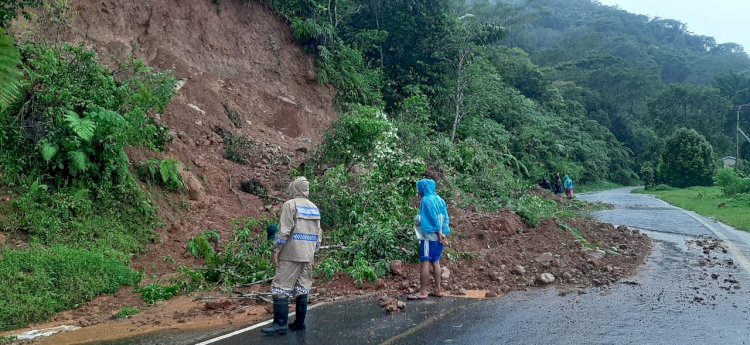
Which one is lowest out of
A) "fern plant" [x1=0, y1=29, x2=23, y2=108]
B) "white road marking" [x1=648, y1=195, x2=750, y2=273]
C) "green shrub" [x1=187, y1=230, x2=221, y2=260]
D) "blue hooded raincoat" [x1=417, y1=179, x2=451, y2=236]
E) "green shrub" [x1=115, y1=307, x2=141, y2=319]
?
"green shrub" [x1=115, y1=307, x2=141, y2=319]

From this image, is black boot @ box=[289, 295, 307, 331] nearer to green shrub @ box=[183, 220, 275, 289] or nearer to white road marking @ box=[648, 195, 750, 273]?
green shrub @ box=[183, 220, 275, 289]

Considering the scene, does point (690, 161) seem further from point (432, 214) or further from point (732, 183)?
point (432, 214)

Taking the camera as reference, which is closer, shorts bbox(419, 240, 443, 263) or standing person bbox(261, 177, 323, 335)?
standing person bbox(261, 177, 323, 335)

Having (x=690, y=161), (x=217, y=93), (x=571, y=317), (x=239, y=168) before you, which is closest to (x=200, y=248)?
(x=239, y=168)

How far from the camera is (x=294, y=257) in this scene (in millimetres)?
5812

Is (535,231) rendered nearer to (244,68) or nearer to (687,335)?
(687,335)

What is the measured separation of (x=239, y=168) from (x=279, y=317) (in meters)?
9.18

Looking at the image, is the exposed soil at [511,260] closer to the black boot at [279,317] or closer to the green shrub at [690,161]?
the black boot at [279,317]

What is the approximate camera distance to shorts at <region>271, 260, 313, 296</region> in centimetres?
580

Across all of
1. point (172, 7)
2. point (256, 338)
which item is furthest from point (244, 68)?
point (256, 338)

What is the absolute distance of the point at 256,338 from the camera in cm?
563

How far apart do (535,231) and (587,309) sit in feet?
15.3

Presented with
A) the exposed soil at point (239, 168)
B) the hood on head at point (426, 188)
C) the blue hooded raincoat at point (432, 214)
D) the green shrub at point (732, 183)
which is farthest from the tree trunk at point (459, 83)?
the blue hooded raincoat at point (432, 214)

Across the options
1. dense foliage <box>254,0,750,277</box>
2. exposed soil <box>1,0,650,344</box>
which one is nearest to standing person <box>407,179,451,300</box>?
exposed soil <box>1,0,650,344</box>
